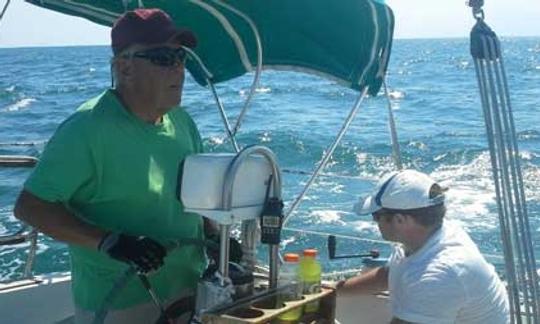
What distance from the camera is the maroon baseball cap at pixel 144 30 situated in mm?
2617

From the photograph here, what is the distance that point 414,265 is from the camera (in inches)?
107

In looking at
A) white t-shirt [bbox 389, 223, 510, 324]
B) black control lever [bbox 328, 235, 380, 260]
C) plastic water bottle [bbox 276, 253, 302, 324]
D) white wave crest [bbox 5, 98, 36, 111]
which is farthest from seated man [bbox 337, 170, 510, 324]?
white wave crest [bbox 5, 98, 36, 111]

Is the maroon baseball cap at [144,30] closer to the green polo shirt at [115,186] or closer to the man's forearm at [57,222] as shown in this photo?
the green polo shirt at [115,186]

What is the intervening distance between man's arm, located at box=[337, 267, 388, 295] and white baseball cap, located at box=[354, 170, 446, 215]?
46cm

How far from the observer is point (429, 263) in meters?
2.68

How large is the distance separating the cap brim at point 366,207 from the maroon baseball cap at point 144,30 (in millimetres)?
832

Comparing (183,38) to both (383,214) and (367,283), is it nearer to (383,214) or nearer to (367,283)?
(383,214)

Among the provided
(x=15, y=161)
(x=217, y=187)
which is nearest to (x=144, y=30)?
(x=217, y=187)

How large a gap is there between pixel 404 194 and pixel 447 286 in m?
0.33

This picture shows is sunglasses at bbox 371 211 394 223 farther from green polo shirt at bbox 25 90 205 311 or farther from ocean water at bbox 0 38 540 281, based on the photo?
ocean water at bbox 0 38 540 281

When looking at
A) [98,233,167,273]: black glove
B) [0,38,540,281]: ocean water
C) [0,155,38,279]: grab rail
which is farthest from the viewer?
[0,38,540,281]: ocean water

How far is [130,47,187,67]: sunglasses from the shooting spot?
2629 mm

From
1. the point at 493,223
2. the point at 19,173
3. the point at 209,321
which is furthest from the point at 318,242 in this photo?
the point at 209,321

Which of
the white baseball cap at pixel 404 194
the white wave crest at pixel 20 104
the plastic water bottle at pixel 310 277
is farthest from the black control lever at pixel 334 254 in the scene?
the white wave crest at pixel 20 104
